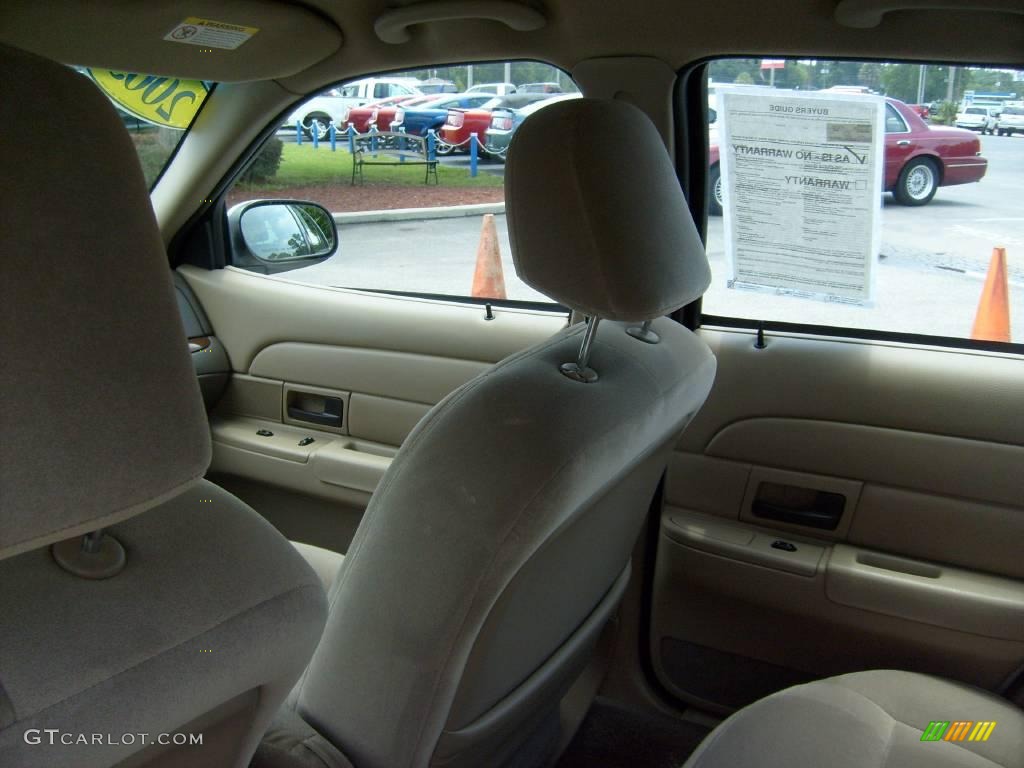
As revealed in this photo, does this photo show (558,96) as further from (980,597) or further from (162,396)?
(162,396)

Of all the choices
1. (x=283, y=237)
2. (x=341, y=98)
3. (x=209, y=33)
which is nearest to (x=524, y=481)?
(x=209, y=33)

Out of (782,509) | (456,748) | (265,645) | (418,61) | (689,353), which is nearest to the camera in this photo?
(265,645)

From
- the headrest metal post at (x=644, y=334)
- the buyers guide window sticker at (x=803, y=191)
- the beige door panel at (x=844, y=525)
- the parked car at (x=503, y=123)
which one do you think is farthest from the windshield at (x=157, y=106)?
the beige door panel at (x=844, y=525)

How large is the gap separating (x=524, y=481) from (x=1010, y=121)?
1.52 metres

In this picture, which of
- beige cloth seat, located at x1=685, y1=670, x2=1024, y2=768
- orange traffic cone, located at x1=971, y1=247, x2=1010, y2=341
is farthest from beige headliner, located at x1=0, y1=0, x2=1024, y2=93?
beige cloth seat, located at x1=685, y1=670, x2=1024, y2=768

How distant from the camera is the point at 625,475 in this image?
1454 mm

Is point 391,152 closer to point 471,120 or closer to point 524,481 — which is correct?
point 471,120

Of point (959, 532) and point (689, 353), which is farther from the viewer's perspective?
point (959, 532)

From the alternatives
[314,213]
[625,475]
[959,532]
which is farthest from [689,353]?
[314,213]

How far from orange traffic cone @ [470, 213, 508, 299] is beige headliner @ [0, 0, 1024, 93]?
2.17 ft

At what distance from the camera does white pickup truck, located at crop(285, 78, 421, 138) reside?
2.59m

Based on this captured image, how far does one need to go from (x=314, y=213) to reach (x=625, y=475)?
1.98 meters

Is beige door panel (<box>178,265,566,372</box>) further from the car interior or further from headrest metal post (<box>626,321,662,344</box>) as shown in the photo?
headrest metal post (<box>626,321,662,344</box>)

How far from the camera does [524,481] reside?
1.22 m
